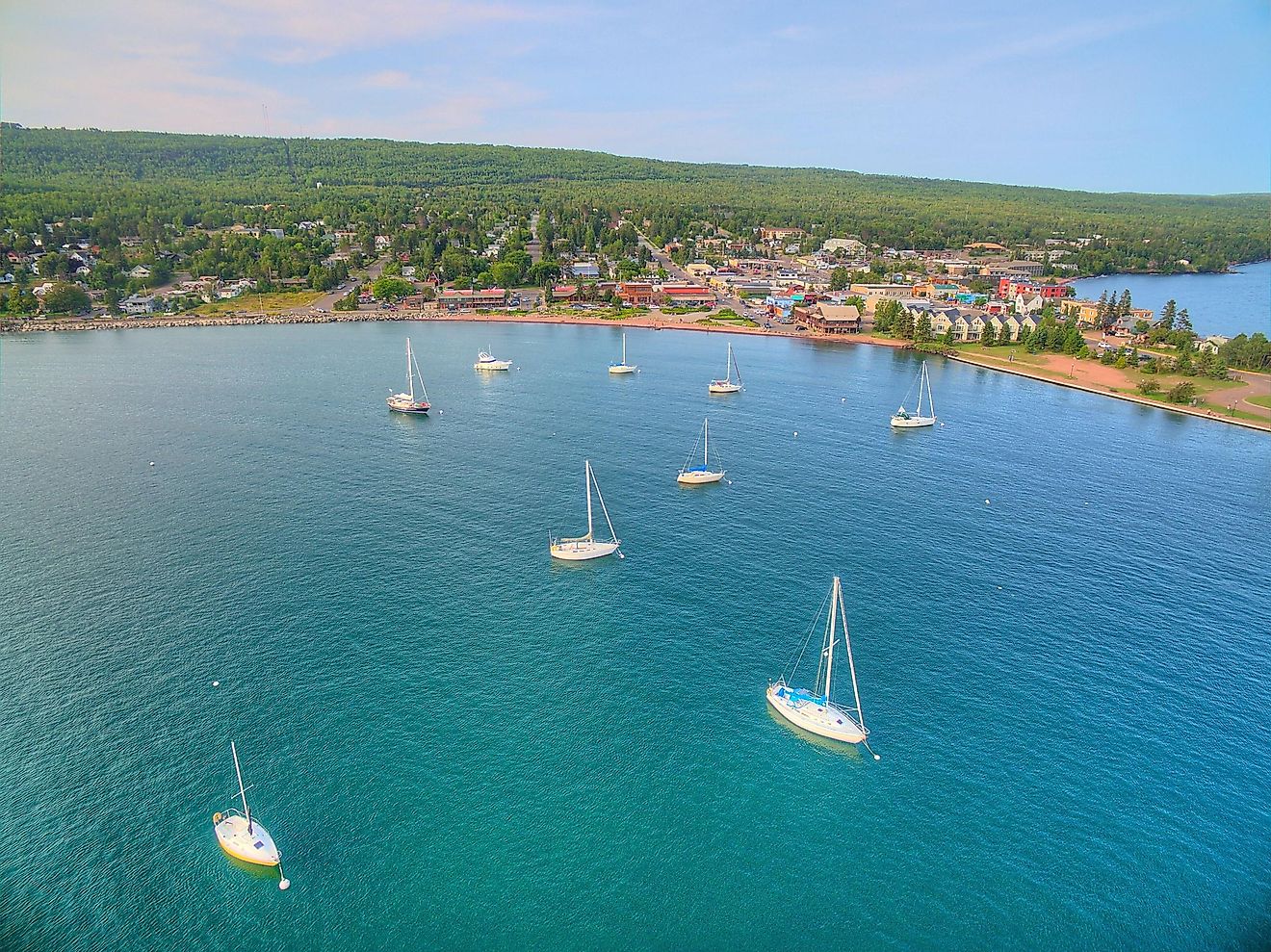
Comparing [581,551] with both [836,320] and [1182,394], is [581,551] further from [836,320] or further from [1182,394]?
[836,320]

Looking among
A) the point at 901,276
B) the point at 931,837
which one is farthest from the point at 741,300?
the point at 931,837

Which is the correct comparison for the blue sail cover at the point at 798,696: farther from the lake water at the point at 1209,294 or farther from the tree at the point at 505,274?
the tree at the point at 505,274

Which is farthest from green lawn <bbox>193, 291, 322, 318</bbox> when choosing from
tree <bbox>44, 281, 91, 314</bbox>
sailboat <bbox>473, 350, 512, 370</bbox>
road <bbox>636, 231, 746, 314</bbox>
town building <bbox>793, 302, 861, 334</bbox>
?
town building <bbox>793, 302, 861, 334</bbox>

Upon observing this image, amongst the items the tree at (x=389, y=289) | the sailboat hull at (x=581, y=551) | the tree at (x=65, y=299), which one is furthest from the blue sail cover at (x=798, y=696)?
the tree at (x=65, y=299)

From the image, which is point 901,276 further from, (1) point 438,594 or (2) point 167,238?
(2) point 167,238

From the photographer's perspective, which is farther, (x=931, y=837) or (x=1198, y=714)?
(x=1198, y=714)

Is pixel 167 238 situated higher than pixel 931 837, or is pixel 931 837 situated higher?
pixel 167 238

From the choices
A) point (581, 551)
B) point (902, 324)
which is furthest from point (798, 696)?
point (902, 324)
